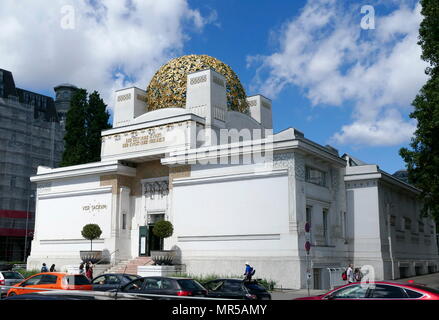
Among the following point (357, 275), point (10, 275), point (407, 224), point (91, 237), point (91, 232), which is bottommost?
point (357, 275)

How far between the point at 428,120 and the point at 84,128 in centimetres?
3054

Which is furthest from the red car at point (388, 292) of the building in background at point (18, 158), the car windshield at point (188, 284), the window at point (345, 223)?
the building in background at point (18, 158)

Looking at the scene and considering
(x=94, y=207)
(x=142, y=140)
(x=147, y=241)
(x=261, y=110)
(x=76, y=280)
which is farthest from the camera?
(x=261, y=110)

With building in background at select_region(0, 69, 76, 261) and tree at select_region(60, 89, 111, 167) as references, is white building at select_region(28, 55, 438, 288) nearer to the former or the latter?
tree at select_region(60, 89, 111, 167)

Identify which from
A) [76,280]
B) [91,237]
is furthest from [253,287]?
[91,237]

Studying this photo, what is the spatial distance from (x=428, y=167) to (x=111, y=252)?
1974 cm

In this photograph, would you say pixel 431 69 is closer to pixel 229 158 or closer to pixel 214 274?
pixel 229 158

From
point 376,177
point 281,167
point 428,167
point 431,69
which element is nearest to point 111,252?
point 281,167

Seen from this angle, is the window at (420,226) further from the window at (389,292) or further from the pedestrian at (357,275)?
the window at (389,292)

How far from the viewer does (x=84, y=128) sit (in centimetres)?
4306

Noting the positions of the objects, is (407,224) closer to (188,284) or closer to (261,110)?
(261,110)

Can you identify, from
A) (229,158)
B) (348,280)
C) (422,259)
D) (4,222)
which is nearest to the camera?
(348,280)

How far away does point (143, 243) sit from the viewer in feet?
100.0

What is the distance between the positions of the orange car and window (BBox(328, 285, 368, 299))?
915cm
